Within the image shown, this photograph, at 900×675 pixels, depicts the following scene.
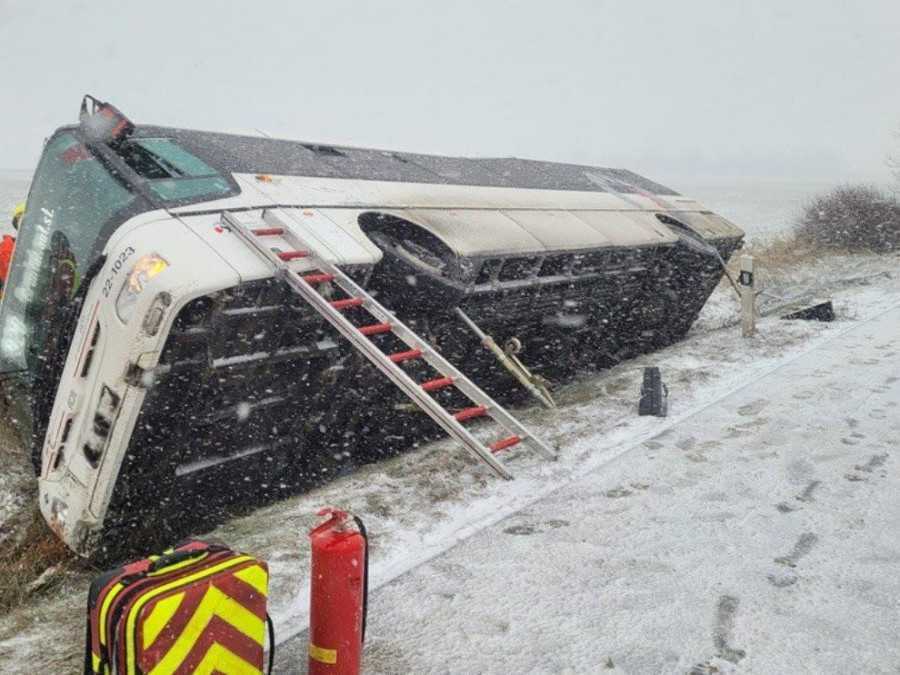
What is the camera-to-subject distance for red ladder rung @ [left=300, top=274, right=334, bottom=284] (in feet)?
13.8

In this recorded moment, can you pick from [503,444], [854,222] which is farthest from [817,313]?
[854,222]

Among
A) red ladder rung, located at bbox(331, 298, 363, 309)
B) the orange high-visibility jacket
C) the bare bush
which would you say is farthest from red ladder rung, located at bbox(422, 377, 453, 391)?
the bare bush

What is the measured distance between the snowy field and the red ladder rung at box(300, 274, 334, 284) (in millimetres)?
1271

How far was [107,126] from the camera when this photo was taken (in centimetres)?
495

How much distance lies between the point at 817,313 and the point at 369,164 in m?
5.94

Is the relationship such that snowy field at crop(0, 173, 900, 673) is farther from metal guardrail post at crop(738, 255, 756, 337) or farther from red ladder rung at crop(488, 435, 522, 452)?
metal guardrail post at crop(738, 255, 756, 337)

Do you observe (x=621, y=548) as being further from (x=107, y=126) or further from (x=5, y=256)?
(x=5, y=256)

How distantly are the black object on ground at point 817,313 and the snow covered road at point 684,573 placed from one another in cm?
439

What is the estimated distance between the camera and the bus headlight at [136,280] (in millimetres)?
3914

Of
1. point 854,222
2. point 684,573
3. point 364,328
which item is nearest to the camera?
point 684,573

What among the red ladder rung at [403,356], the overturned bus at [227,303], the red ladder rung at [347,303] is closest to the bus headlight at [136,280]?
the overturned bus at [227,303]

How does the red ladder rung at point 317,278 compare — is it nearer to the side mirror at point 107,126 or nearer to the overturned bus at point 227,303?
the overturned bus at point 227,303

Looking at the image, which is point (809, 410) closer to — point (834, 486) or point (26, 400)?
point (834, 486)

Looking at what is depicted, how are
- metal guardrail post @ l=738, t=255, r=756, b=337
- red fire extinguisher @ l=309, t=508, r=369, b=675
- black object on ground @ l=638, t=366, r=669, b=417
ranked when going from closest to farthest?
1. red fire extinguisher @ l=309, t=508, r=369, b=675
2. black object on ground @ l=638, t=366, r=669, b=417
3. metal guardrail post @ l=738, t=255, r=756, b=337
